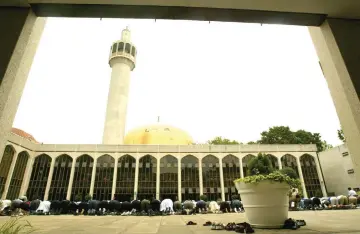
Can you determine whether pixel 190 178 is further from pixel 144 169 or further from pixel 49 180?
pixel 49 180

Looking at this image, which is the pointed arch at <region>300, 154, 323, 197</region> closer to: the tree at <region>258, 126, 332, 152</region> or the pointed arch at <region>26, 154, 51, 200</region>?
the tree at <region>258, 126, 332, 152</region>

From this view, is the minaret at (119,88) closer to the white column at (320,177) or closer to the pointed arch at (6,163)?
the pointed arch at (6,163)

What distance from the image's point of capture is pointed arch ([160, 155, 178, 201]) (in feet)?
109

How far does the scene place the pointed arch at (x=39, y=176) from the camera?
3157 centimetres

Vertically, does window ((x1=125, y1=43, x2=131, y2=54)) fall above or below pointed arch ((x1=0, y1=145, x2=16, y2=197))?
above

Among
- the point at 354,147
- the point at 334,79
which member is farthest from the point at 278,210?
the point at 334,79

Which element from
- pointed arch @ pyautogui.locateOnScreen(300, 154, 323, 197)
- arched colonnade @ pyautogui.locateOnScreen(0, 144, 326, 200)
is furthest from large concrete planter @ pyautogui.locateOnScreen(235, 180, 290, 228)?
pointed arch @ pyautogui.locateOnScreen(300, 154, 323, 197)

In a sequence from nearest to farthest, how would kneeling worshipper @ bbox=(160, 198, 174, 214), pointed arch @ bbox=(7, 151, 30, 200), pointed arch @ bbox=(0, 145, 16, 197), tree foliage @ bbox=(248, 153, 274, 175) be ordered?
tree foliage @ bbox=(248, 153, 274, 175)
kneeling worshipper @ bbox=(160, 198, 174, 214)
pointed arch @ bbox=(0, 145, 16, 197)
pointed arch @ bbox=(7, 151, 30, 200)

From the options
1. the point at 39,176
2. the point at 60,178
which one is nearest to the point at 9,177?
the point at 39,176

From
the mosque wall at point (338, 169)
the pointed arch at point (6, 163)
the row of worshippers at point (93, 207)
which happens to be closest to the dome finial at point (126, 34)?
the pointed arch at point (6, 163)

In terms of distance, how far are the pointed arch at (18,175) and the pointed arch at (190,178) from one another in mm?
21875

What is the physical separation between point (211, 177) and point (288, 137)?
17.4 meters

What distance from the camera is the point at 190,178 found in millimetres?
33875

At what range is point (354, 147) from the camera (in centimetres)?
326
